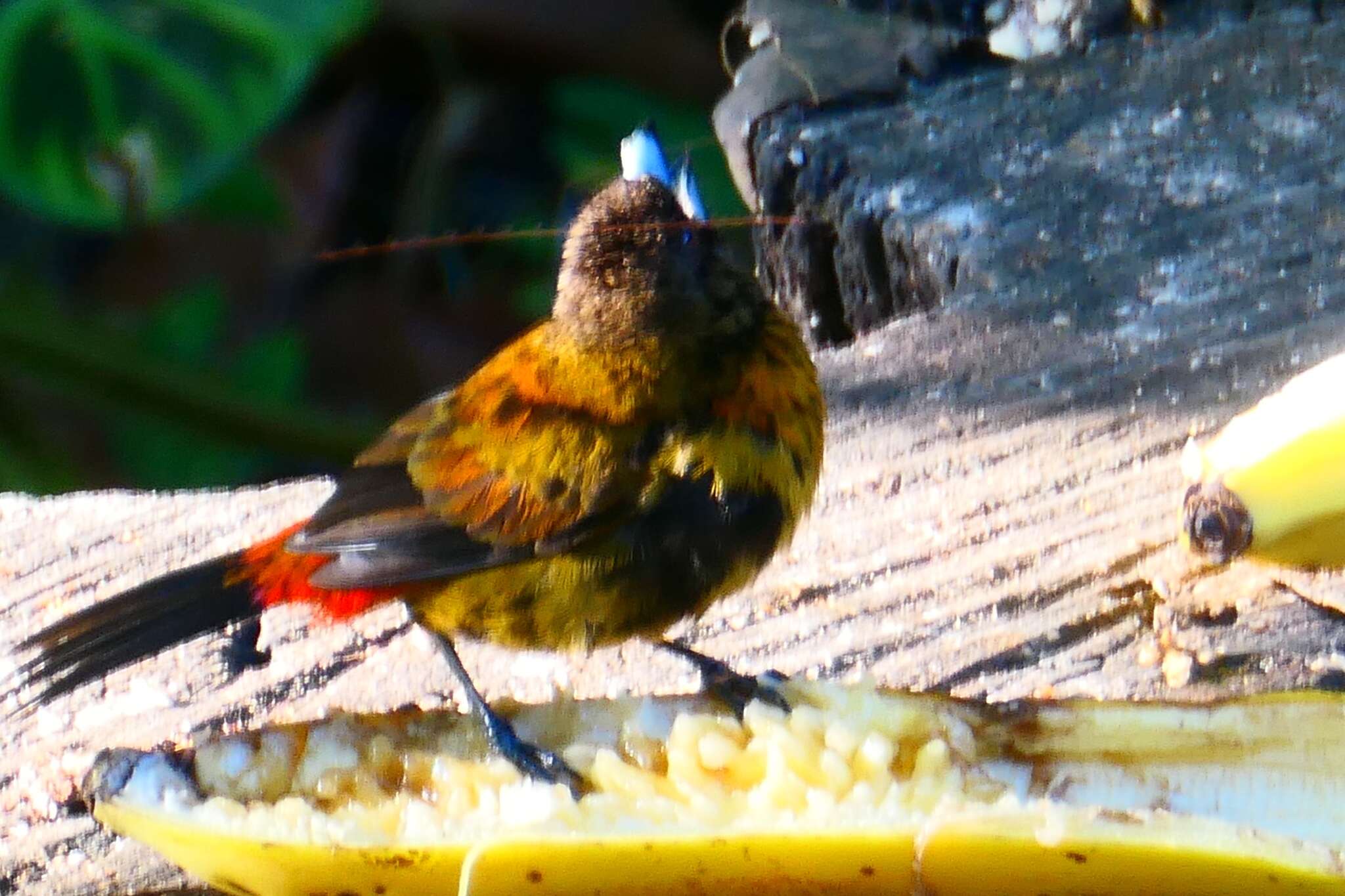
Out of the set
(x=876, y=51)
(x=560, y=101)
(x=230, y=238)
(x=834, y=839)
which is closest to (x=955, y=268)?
(x=876, y=51)

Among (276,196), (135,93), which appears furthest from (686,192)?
(276,196)

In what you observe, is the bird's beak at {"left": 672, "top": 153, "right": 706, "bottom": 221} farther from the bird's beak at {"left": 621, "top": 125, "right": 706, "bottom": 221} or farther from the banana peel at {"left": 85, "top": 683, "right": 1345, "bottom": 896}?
the banana peel at {"left": 85, "top": 683, "right": 1345, "bottom": 896}

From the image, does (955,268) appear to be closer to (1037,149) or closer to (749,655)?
(1037,149)

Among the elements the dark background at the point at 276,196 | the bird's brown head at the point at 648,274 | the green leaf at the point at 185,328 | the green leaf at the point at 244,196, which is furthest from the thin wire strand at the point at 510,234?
the green leaf at the point at 244,196

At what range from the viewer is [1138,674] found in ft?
6.63

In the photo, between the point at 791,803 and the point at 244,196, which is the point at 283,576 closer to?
the point at 791,803

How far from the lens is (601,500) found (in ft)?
6.61

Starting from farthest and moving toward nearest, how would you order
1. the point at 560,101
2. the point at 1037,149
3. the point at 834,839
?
the point at 560,101
the point at 1037,149
the point at 834,839

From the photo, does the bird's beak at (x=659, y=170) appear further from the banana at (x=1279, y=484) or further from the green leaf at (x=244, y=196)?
the green leaf at (x=244, y=196)

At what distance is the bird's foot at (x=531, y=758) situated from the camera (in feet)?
5.78

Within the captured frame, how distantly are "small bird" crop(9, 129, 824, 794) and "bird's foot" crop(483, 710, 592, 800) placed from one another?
4.5 inches

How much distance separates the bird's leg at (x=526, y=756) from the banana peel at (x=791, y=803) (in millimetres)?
19

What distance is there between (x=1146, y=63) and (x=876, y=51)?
1.54 ft

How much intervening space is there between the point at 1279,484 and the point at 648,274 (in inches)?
30.5
